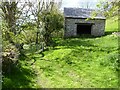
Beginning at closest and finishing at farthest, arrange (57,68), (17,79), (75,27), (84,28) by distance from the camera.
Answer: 1. (17,79)
2. (57,68)
3. (75,27)
4. (84,28)

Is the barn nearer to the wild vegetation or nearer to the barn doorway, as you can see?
the barn doorway

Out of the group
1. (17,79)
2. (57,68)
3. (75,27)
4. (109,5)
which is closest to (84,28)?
(75,27)

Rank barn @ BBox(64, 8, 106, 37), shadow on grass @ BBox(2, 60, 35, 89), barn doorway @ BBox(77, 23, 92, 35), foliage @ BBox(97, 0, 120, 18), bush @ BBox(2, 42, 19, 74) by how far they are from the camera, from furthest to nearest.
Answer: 1. barn doorway @ BBox(77, 23, 92, 35)
2. barn @ BBox(64, 8, 106, 37)
3. foliage @ BBox(97, 0, 120, 18)
4. bush @ BBox(2, 42, 19, 74)
5. shadow on grass @ BBox(2, 60, 35, 89)

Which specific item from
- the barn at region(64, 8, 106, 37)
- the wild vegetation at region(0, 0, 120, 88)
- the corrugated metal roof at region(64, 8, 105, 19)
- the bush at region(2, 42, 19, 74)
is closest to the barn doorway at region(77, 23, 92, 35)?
the barn at region(64, 8, 106, 37)

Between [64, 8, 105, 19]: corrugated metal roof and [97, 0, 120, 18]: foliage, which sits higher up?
[97, 0, 120, 18]: foliage

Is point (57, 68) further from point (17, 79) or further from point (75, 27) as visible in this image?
point (75, 27)

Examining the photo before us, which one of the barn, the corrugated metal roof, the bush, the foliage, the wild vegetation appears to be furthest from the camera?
the corrugated metal roof

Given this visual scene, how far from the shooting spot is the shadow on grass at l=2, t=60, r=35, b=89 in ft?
45.4

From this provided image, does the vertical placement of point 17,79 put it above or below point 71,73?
above

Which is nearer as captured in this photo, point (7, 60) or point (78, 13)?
point (7, 60)

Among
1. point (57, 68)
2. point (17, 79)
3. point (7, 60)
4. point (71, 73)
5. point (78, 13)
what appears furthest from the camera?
point (78, 13)

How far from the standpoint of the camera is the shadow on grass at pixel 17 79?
13853 millimetres

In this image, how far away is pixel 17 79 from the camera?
15.1 metres

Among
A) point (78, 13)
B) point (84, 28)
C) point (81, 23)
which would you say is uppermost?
point (78, 13)
